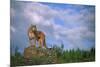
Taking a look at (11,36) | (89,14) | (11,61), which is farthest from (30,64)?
(89,14)

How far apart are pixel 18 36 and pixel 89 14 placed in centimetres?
81

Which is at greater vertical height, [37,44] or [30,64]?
[37,44]

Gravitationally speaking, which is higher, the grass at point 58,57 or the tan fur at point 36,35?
the tan fur at point 36,35

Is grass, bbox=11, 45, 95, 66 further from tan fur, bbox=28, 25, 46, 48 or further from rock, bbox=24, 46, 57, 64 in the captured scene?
tan fur, bbox=28, 25, 46, 48

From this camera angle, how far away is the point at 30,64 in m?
1.89

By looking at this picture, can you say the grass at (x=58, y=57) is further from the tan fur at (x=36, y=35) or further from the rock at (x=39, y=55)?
the tan fur at (x=36, y=35)

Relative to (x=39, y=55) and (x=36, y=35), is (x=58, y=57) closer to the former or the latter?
(x=39, y=55)

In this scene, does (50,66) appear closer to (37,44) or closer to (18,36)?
(37,44)

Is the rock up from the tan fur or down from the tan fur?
down

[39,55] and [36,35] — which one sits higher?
[36,35]

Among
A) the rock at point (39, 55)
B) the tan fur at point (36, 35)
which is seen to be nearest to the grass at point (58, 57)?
the rock at point (39, 55)

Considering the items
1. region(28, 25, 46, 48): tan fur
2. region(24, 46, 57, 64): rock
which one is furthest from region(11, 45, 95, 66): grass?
region(28, 25, 46, 48): tan fur

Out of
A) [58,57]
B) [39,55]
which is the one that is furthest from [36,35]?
[58,57]

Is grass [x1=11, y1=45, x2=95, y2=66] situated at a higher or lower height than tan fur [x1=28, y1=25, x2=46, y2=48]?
lower
